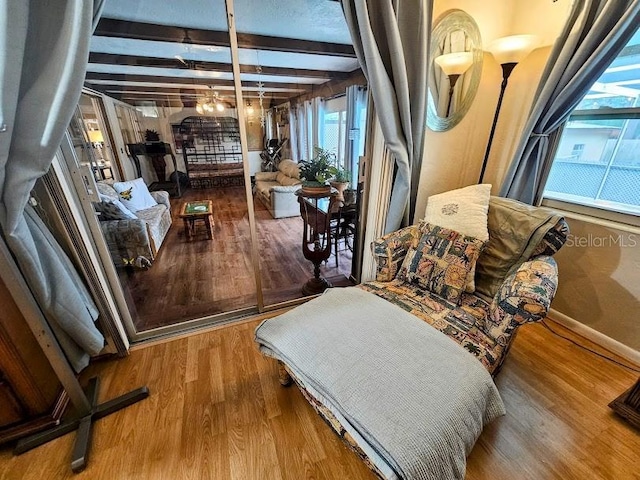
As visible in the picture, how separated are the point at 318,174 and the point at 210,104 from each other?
3.13 m

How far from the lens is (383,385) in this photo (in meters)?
0.94

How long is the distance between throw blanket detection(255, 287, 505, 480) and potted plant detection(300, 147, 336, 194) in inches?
41.4

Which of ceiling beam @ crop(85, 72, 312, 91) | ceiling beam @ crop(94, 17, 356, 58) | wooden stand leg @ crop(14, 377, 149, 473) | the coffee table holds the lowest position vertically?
wooden stand leg @ crop(14, 377, 149, 473)

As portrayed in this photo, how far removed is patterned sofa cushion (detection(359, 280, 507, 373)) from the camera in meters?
1.16

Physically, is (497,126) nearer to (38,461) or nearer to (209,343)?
(209,343)

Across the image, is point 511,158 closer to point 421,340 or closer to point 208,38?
point 421,340

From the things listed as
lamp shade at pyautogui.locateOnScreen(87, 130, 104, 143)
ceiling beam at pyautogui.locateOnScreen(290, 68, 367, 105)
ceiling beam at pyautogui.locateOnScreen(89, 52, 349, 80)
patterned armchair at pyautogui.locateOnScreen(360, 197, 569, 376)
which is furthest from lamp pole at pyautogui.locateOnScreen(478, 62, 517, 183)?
lamp shade at pyautogui.locateOnScreen(87, 130, 104, 143)

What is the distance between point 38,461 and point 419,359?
174cm

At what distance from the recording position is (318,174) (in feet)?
6.84

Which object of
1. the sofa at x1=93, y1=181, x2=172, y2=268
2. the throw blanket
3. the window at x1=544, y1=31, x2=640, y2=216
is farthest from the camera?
the sofa at x1=93, y1=181, x2=172, y2=268

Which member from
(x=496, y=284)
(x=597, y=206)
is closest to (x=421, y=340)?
(x=496, y=284)

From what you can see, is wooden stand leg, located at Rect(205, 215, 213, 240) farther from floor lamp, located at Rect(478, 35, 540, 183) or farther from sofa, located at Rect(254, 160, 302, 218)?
floor lamp, located at Rect(478, 35, 540, 183)

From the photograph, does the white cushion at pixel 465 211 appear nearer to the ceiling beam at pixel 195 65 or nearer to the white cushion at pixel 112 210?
the ceiling beam at pixel 195 65

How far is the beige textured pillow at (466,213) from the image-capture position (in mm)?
1485
